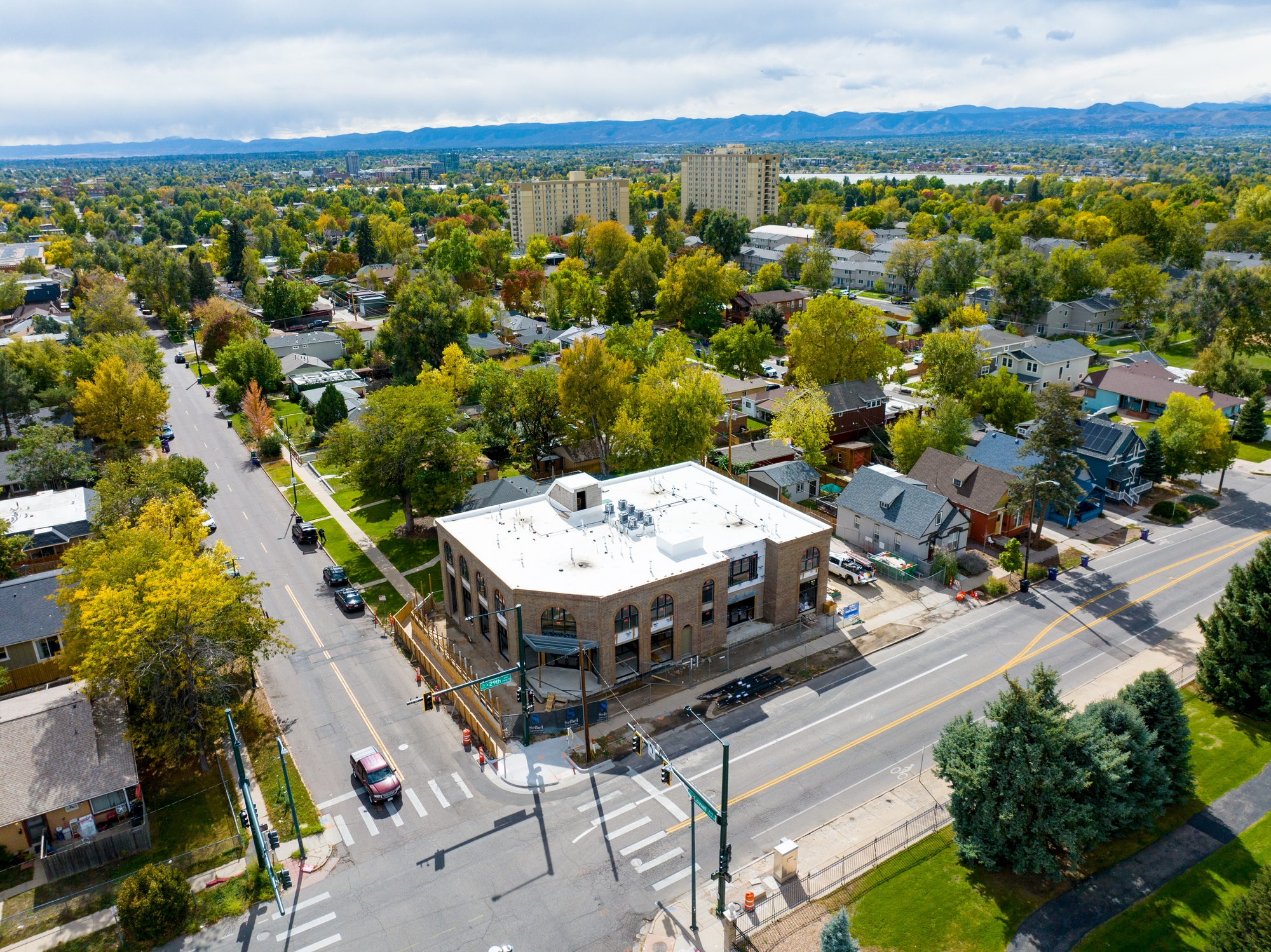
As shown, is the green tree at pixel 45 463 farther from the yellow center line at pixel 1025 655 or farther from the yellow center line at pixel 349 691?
the yellow center line at pixel 1025 655

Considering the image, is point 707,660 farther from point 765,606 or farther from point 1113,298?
point 1113,298

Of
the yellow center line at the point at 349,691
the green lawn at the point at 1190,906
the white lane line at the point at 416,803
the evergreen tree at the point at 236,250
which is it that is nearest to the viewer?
the green lawn at the point at 1190,906

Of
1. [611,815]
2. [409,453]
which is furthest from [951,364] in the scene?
[611,815]

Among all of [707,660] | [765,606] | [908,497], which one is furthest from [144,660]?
[908,497]

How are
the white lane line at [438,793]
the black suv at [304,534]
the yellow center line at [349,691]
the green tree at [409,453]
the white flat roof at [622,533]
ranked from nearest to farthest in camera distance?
the white lane line at [438,793]
the yellow center line at [349,691]
the white flat roof at [622,533]
the green tree at [409,453]
the black suv at [304,534]

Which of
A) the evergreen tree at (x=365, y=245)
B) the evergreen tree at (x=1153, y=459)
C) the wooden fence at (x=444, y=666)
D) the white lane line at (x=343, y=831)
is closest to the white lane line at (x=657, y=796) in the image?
the wooden fence at (x=444, y=666)
